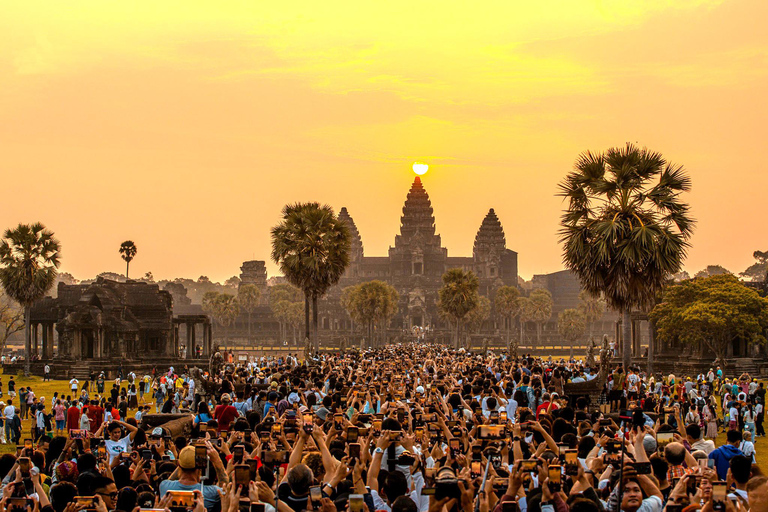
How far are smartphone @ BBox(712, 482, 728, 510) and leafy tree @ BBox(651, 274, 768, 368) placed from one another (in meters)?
44.8

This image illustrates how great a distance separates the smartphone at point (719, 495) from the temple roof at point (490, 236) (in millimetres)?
176006

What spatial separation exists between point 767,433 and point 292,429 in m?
20.4

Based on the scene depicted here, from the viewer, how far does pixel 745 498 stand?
8.45 meters

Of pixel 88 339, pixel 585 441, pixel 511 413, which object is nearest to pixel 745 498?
pixel 585 441

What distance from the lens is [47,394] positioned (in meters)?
43.9

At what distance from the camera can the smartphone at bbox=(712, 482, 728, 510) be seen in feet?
21.8

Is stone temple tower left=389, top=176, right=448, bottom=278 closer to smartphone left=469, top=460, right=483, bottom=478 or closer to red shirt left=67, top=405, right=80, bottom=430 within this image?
red shirt left=67, top=405, right=80, bottom=430

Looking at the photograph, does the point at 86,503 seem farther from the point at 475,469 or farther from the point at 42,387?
the point at 42,387

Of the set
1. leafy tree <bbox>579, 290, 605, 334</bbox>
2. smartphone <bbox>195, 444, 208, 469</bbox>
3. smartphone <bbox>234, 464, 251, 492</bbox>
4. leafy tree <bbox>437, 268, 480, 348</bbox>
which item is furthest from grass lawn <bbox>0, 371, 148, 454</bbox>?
leafy tree <bbox>579, 290, 605, 334</bbox>

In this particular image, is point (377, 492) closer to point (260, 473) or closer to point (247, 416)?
point (260, 473)

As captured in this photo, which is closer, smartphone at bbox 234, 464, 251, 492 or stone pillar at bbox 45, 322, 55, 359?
smartphone at bbox 234, 464, 251, 492

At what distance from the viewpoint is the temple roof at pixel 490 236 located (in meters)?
183

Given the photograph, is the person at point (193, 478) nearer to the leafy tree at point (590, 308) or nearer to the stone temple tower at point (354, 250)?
the leafy tree at point (590, 308)

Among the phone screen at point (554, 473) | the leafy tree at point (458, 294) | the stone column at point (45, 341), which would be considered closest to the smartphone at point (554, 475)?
the phone screen at point (554, 473)
